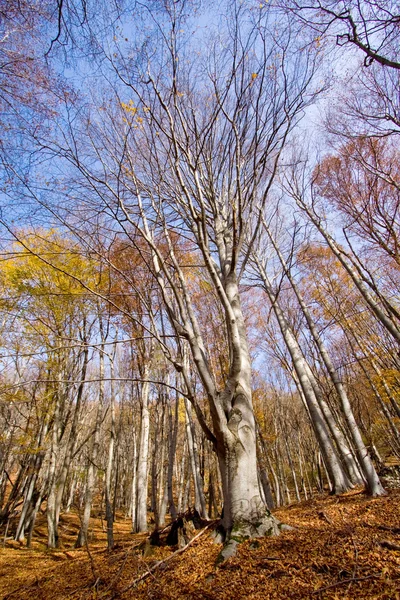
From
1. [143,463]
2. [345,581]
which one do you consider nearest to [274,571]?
[345,581]

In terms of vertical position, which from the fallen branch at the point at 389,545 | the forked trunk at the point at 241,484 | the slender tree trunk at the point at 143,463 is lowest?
the fallen branch at the point at 389,545

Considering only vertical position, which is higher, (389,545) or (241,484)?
(241,484)

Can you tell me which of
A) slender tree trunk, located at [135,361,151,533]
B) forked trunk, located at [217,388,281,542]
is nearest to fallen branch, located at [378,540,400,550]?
forked trunk, located at [217,388,281,542]

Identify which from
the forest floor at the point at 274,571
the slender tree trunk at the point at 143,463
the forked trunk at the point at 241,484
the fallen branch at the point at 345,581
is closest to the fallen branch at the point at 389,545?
the forest floor at the point at 274,571

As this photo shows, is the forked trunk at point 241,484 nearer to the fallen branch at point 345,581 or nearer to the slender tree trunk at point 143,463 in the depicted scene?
the fallen branch at point 345,581

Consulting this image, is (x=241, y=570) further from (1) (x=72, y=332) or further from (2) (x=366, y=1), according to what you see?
(1) (x=72, y=332)

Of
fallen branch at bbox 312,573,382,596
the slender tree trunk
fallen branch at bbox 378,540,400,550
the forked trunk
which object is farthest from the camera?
the slender tree trunk

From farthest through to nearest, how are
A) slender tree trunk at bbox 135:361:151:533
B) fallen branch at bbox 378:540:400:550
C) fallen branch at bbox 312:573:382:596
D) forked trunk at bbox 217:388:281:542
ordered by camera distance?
slender tree trunk at bbox 135:361:151:533 < forked trunk at bbox 217:388:281:542 < fallen branch at bbox 378:540:400:550 < fallen branch at bbox 312:573:382:596

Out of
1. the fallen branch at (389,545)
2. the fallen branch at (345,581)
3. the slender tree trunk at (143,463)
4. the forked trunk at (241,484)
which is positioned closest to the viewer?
the fallen branch at (345,581)

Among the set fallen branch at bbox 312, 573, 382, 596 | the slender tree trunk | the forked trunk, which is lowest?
fallen branch at bbox 312, 573, 382, 596

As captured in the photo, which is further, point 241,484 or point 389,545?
point 241,484

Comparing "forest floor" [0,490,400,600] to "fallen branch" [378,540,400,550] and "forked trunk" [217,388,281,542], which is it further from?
"forked trunk" [217,388,281,542]

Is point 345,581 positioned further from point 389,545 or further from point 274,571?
point 389,545

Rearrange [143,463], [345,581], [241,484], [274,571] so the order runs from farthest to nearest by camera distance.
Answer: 1. [143,463]
2. [241,484]
3. [274,571]
4. [345,581]
